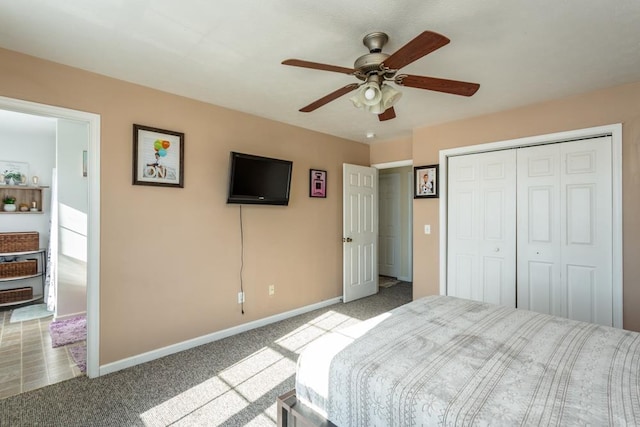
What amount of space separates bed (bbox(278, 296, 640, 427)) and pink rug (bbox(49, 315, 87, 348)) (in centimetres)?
285

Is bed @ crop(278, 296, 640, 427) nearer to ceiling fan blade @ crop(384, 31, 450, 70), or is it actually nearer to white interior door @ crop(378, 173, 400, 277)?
ceiling fan blade @ crop(384, 31, 450, 70)

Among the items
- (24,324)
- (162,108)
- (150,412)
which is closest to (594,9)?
(162,108)

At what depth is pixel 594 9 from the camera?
1.65 meters

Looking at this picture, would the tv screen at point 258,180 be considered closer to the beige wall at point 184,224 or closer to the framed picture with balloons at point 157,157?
the beige wall at point 184,224

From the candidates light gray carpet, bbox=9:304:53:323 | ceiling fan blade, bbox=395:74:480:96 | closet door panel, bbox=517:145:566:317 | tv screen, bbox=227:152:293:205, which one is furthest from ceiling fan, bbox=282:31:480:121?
light gray carpet, bbox=9:304:53:323

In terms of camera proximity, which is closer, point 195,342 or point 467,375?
point 467,375

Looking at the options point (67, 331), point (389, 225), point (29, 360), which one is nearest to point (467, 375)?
point (29, 360)

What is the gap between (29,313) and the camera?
12.8ft

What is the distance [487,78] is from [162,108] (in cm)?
284

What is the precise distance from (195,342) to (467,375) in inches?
102

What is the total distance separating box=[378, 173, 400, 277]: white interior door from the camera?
606cm

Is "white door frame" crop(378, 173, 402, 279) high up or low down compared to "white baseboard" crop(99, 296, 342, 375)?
up

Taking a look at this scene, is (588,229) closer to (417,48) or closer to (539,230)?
(539,230)

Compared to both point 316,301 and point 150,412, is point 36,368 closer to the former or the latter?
point 150,412
